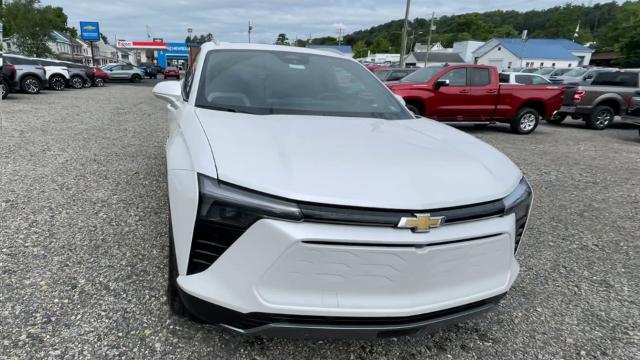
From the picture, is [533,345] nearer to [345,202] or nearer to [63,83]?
[345,202]

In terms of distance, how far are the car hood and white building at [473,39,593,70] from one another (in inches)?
2767

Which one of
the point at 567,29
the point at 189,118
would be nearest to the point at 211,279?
the point at 189,118

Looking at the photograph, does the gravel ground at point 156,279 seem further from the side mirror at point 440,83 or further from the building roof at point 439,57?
the building roof at point 439,57

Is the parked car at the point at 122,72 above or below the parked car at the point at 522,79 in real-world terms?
below

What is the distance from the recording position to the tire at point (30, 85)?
51.0 feet

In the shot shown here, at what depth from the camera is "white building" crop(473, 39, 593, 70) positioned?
216 ft

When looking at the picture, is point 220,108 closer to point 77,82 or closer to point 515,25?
point 77,82

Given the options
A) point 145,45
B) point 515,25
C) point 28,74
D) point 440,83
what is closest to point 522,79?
point 440,83

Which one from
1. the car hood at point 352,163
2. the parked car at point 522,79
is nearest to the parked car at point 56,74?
the parked car at point 522,79

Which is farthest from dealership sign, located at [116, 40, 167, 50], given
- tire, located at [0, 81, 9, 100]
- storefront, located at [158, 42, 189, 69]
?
tire, located at [0, 81, 9, 100]

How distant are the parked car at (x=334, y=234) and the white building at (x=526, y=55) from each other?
7066 centimetres

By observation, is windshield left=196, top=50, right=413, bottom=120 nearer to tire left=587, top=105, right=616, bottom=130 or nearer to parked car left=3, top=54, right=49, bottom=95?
tire left=587, top=105, right=616, bottom=130

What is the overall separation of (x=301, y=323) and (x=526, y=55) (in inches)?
3023

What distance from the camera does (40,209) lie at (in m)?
3.63
